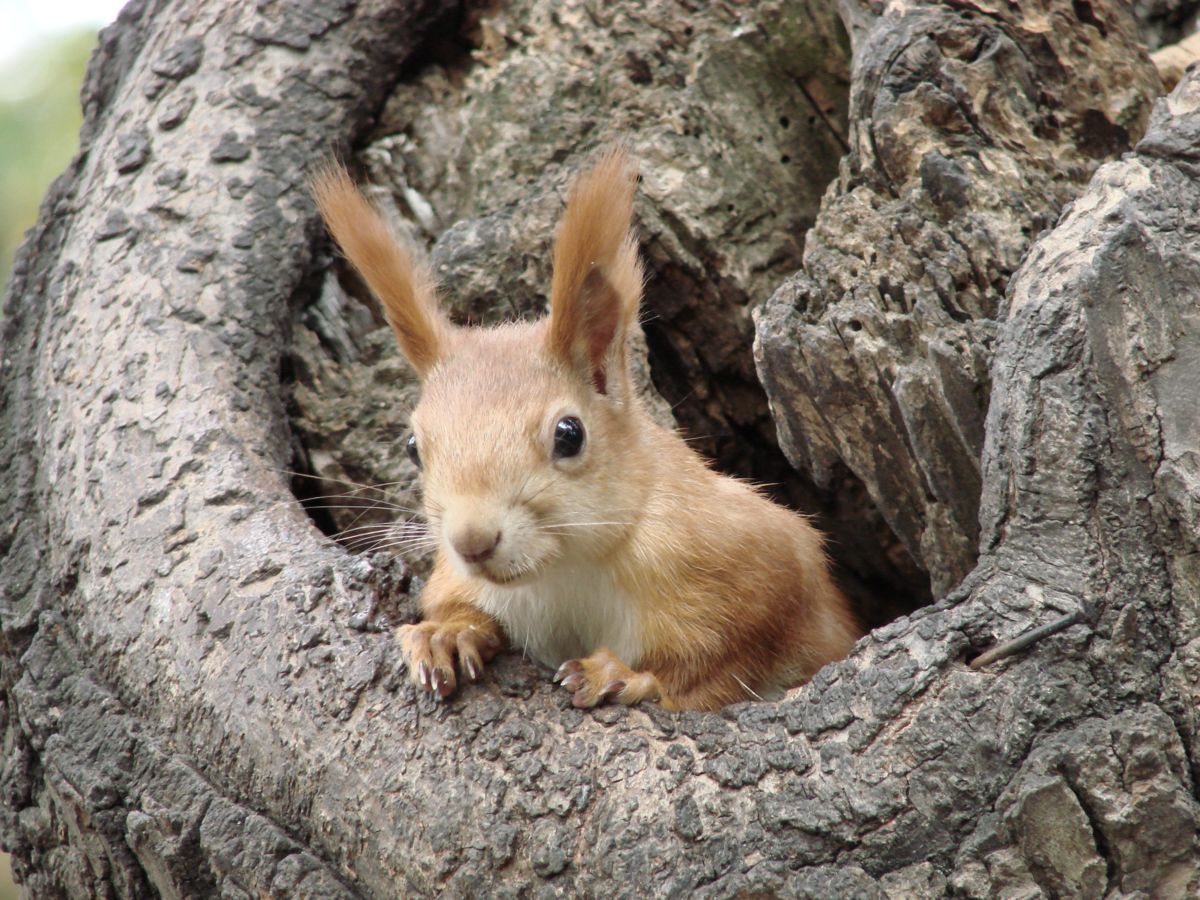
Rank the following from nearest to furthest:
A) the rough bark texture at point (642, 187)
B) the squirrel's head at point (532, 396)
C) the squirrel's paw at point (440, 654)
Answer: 1. the squirrel's paw at point (440, 654)
2. the squirrel's head at point (532, 396)
3. the rough bark texture at point (642, 187)

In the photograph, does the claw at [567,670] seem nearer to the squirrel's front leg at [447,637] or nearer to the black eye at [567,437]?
the squirrel's front leg at [447,637]

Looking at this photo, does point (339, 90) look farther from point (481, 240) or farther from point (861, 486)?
point (861, 486)

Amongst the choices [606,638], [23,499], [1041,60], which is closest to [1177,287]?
[1041,60]

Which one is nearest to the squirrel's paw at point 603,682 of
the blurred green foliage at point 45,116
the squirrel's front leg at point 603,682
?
the squirrel's front leg at point 603,682

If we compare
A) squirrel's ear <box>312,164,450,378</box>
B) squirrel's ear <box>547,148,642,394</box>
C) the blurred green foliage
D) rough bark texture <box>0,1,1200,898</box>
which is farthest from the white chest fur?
the blurred green foliage

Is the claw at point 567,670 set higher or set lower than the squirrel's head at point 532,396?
lower

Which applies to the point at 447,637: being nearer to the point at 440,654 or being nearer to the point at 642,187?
the point at 440,654

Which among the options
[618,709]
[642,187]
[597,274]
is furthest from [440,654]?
[642,187]
